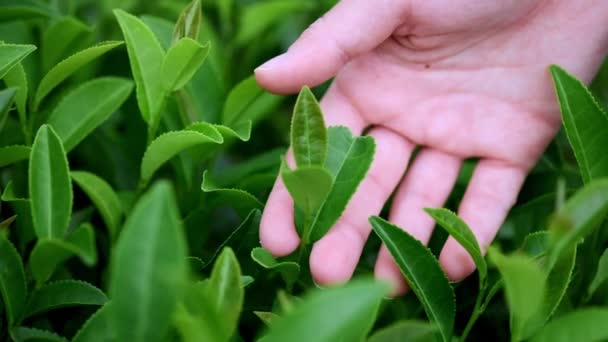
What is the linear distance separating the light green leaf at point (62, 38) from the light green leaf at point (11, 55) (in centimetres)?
26

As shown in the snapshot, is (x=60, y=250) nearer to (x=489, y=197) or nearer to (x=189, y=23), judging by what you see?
(x=189, y=23)

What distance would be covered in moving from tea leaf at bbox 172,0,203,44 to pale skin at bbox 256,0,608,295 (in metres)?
0.11

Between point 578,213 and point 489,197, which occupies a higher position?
point 578,213

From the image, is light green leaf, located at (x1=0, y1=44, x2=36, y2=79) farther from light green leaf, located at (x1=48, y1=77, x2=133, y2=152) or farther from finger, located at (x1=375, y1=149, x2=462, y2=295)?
finger, located at (x1=375, y1=149, x2=462, y2=295)

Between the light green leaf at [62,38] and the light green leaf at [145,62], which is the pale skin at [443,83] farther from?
the light green leaf at [62,38]

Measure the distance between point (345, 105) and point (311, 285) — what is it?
1.02ft

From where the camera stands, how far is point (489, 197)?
1154 millimetres

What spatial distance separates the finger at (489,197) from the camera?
1.13 m

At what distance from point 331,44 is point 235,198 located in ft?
0.88

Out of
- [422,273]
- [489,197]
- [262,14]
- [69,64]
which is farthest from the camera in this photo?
[262,14]

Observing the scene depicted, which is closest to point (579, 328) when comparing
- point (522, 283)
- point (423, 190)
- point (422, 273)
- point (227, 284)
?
point (522, 283)

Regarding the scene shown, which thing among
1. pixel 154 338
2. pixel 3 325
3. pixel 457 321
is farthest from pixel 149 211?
pixel 457 321

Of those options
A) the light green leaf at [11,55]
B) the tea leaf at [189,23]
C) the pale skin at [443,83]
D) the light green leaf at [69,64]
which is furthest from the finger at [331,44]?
the light green leaf at [11,55]

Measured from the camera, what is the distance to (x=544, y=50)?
127cm
